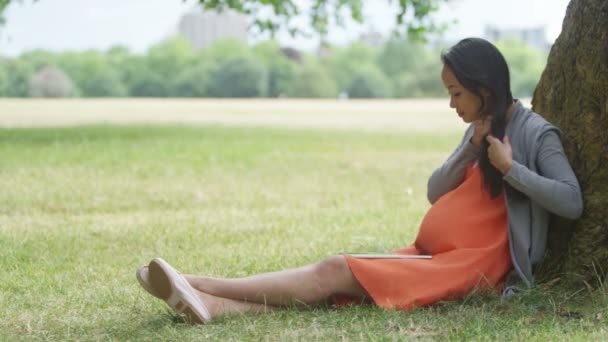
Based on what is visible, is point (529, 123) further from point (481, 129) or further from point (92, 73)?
point (92, 73)

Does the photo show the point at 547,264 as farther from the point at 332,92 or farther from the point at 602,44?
the point at 332,92

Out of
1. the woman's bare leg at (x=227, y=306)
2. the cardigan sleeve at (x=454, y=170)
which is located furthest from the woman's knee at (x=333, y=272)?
the cardigan sleeve at (x=454, y=170)

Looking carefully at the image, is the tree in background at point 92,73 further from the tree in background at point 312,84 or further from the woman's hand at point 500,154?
the woman's hand at point 500,154

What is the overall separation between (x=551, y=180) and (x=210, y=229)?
4.40 m

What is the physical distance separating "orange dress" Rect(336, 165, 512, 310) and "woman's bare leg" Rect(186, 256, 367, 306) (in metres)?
0.09

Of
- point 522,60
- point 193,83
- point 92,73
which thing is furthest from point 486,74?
point 522,60

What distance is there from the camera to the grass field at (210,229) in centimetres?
464

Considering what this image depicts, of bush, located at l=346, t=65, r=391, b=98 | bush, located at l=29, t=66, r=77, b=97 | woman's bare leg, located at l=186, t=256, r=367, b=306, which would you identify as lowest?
bush, located at l=346, t=65, r=391, b=98

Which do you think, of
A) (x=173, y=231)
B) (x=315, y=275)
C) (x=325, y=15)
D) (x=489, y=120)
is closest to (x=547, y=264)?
(x=489, y=120)

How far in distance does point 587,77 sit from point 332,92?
10968cm

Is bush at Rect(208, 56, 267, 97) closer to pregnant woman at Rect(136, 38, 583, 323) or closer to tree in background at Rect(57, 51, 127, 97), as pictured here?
tree in background at Rect(57, 51, 127, 97)

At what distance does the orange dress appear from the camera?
4680 millimetres

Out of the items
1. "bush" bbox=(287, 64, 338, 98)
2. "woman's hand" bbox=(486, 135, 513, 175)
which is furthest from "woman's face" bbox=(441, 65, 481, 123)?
"bush" bbox=(287, 64, 338, 98)

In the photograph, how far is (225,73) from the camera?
333 feet
